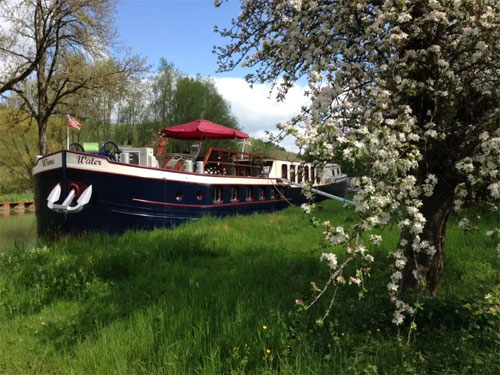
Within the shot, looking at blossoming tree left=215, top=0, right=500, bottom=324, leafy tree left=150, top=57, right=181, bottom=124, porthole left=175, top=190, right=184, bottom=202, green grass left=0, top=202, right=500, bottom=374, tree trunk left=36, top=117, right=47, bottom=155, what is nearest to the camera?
blossoming tree left=215, top=0, right=500, bottom=324

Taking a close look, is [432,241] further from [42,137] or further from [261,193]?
[42,137]

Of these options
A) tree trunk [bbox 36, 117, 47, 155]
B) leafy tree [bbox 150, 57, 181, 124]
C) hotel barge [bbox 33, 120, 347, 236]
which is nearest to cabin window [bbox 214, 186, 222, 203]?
hotel barge [bbox 33, 120, 347, 236]

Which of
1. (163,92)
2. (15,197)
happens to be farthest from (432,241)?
(163,92)

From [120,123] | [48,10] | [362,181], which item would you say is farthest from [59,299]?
[120,123]

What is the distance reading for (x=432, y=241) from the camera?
484cm

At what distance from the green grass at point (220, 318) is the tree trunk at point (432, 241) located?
35 cm

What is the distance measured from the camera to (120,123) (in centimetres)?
4438

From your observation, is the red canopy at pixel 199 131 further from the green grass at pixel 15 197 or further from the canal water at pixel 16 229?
the green grass at pixel 15 197

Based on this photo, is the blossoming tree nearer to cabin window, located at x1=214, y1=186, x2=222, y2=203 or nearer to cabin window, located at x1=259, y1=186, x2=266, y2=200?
cabin window, located at x1=214, y1=186, x2=222, y2=203

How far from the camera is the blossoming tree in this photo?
126 inches

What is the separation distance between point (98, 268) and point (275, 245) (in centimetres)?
342

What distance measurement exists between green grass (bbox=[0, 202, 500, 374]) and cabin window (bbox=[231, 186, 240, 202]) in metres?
9.21

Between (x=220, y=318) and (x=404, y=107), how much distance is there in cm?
287

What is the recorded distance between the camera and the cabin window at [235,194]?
1710 centimetres
